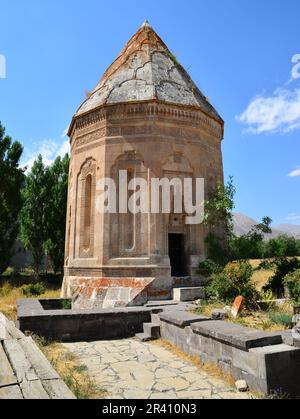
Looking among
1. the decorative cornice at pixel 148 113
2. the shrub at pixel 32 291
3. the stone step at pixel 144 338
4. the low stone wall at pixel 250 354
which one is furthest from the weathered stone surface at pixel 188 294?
the shrub at pixel 32 291

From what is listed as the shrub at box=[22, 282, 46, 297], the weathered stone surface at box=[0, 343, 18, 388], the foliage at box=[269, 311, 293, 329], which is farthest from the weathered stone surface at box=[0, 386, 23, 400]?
the shrub at box=[22, 282, 46, 297]

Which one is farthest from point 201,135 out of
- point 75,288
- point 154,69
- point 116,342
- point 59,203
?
point 59,203

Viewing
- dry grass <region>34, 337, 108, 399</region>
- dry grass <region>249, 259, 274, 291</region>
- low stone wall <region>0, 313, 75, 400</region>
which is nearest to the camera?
low stone wall <region>0, 313, 75, 400</region>

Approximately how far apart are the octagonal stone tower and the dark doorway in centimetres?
3

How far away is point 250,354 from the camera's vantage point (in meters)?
4.29

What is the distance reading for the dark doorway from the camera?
438 inches

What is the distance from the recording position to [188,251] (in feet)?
35.9

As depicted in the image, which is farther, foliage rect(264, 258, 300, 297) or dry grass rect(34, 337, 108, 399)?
foliage rect(264, 258, 300, 297)

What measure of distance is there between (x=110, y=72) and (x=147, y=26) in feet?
9.03

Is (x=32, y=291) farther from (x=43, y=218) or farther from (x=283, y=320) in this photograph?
(x=283, y=320)

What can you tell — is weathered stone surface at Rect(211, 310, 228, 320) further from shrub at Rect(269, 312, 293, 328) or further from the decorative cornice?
the decorative cornice

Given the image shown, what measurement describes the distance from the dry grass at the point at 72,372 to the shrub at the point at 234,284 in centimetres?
376

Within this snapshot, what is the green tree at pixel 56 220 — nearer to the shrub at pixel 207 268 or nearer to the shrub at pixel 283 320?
the shrub at pixel 207 268

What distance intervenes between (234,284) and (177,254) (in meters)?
3.66
